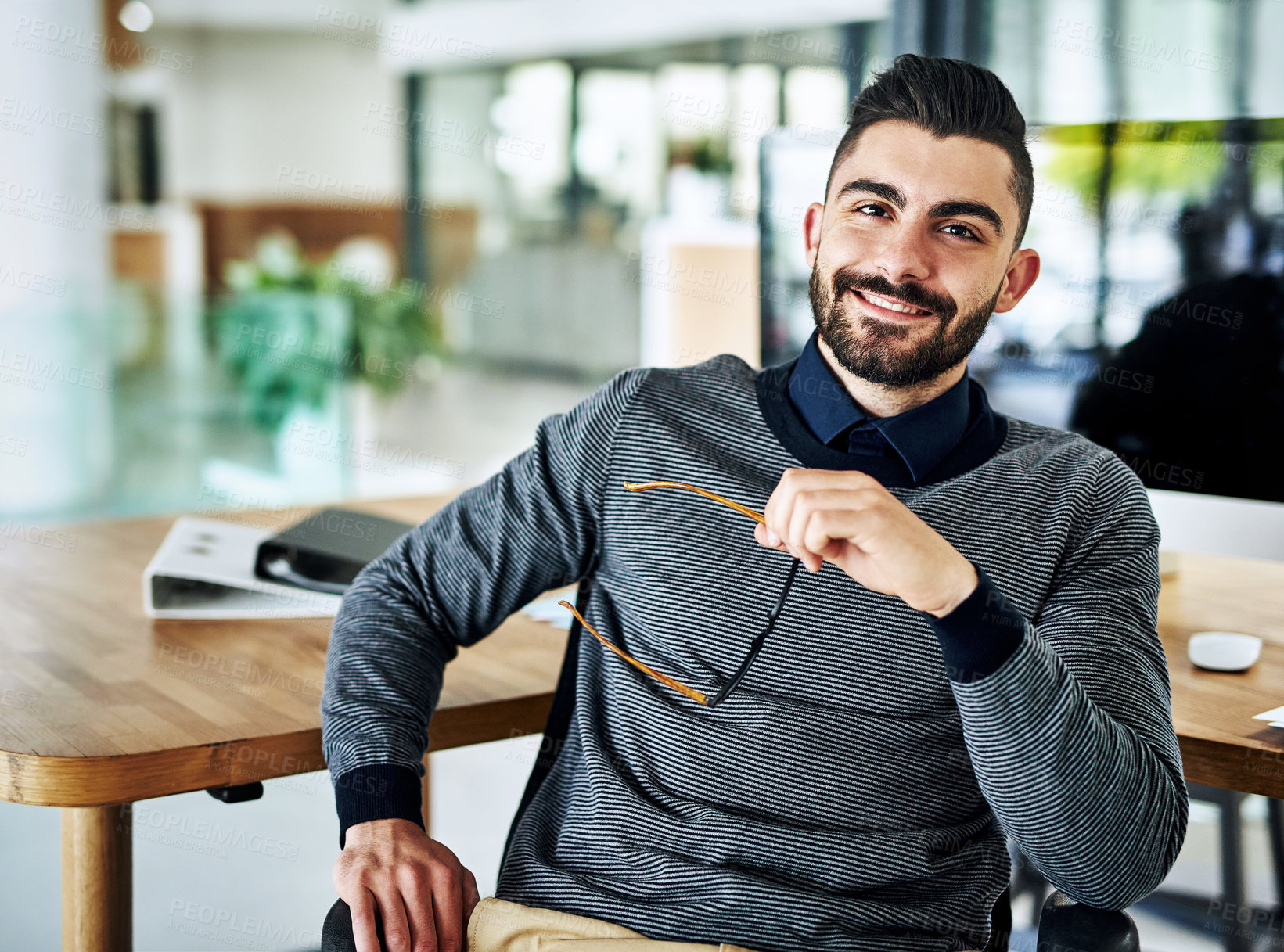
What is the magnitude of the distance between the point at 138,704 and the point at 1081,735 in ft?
3.08

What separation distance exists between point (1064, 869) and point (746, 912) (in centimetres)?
29

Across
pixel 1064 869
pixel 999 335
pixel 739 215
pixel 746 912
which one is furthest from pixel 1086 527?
pixel 739 215

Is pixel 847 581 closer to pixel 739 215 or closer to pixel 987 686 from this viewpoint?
pixel 987 686

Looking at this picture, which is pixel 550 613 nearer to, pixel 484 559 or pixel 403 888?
pixel 484 559

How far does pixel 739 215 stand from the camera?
7164 mm

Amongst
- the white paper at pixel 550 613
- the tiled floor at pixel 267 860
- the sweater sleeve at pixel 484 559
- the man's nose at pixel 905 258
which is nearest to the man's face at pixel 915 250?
the man's nose at pixel 905 258

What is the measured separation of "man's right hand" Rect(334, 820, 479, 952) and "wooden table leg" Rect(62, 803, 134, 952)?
0.42m

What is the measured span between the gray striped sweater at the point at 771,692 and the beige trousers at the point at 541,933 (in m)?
0.04

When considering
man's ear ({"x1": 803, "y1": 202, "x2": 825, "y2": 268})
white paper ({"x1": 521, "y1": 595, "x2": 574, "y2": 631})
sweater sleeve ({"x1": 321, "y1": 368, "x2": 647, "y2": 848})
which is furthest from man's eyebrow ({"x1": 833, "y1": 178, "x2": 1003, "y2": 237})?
white paper ({"x1": 521, "y1": 595, "x2": 574, "y2": 631})

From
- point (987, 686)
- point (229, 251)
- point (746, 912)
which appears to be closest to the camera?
point (987, 686)

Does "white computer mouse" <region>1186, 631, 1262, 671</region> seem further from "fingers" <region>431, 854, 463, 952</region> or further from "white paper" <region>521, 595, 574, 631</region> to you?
"fingers" <region>431, 854, 463, 952</region>

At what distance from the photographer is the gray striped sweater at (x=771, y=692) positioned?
109cm

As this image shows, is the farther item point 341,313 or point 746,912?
point 341,313

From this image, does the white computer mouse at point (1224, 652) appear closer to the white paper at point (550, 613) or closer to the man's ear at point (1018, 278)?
the man's ear at point (1018, 278)
